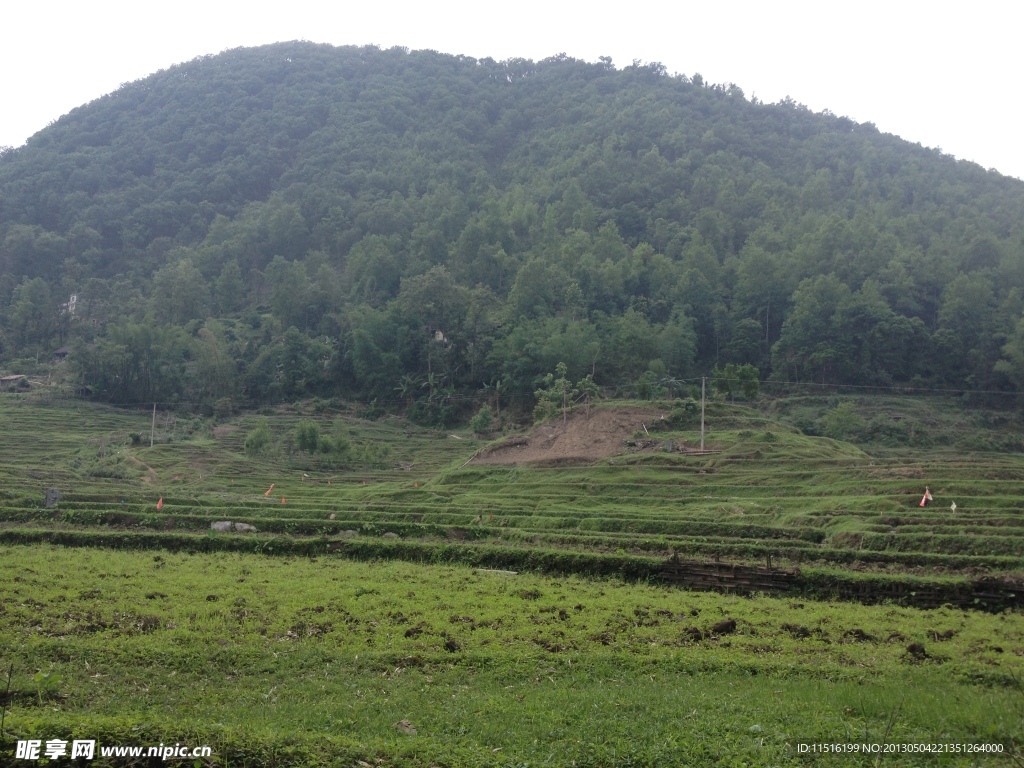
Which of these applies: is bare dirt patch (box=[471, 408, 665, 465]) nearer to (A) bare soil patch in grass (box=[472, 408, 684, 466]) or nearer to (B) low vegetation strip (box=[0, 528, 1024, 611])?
(A) bare soil patch in grass (box=[472, 408, 684, 466])

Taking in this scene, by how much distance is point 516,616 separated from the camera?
799 inches

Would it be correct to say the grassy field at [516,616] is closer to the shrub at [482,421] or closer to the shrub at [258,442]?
the shrub at [258,442]

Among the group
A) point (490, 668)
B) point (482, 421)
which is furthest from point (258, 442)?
point (490, 668)

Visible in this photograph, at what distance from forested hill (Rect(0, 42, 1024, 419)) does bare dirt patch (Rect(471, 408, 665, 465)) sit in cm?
1237

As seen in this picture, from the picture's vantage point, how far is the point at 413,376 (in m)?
82.0

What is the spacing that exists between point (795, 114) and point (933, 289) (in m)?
86.6

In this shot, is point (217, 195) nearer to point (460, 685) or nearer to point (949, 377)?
point (949, 377)

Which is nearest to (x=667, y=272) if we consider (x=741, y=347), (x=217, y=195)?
(x=741, y=347)

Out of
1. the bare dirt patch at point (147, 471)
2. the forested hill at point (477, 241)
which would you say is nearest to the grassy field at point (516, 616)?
the bare dirt patch at point (147, 471)

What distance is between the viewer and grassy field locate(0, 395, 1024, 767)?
11648 mm

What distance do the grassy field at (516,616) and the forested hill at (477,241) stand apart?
2850 centimetres

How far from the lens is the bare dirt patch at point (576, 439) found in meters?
51.7

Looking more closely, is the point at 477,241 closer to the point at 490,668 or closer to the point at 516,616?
the point at 516,616

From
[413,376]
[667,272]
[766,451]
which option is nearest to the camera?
[766,451]
